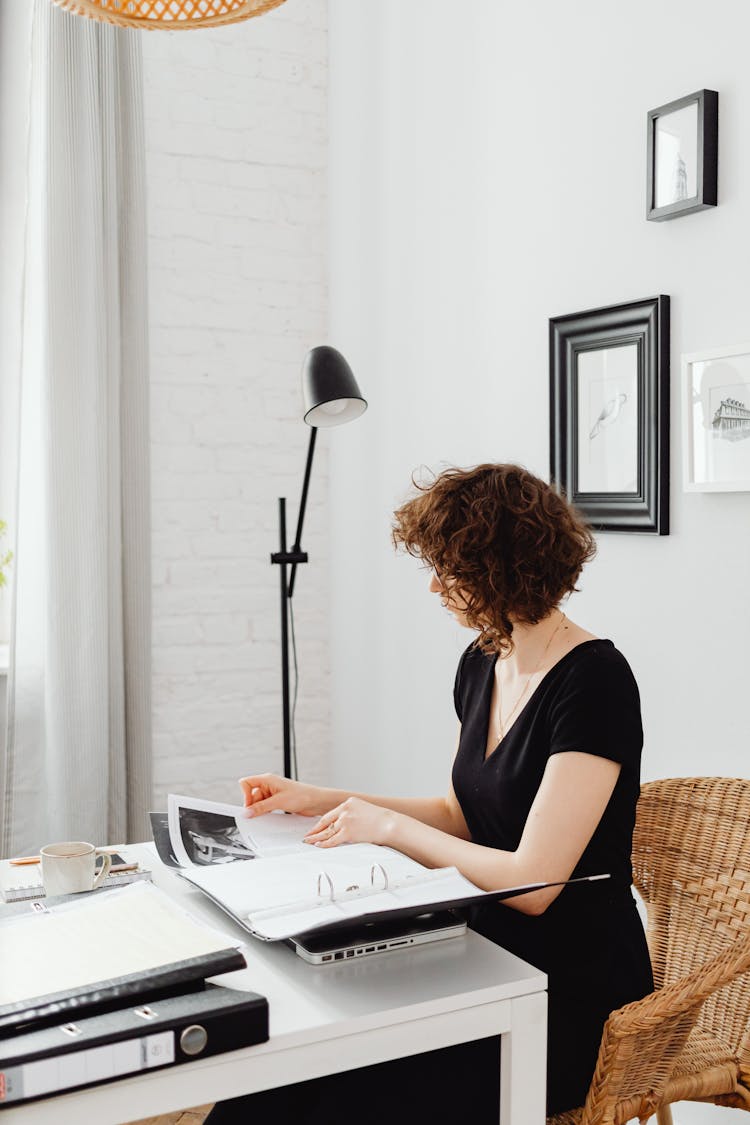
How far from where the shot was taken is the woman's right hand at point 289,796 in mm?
1705

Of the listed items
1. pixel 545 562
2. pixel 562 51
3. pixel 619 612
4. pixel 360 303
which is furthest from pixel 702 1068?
pixel 360 303

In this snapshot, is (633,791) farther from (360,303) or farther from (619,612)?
(360,303)

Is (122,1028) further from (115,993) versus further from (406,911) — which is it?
(406,911)

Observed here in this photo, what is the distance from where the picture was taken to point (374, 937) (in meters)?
1.28

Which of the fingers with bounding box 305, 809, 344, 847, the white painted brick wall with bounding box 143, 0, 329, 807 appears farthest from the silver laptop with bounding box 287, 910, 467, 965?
the white painted brick wall with bounding box 143, 0, 329, 807

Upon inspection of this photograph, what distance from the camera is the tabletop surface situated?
1123 millimetres

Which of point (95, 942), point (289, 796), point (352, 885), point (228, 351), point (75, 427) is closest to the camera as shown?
point (95, 942)

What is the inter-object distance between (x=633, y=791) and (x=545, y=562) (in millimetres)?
338

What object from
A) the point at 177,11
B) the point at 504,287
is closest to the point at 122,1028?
the point at 177,11

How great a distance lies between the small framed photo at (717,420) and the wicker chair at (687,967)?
1.74 feet

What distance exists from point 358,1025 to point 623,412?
1.36 meters

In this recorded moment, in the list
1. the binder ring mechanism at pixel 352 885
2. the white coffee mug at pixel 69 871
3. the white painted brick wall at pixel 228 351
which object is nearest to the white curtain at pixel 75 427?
the white painted brick wall at pixel 228 351

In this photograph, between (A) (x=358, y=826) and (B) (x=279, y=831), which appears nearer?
(A) (x=358, y=826)

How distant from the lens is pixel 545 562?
1.60m
